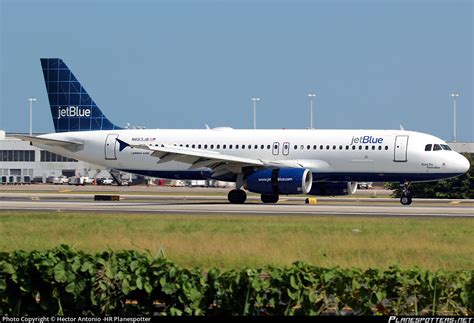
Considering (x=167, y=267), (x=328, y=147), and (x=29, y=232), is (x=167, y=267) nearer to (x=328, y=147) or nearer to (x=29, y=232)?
(x=29, y=232)

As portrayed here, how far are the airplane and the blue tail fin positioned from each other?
0.08m

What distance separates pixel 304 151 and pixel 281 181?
402cm

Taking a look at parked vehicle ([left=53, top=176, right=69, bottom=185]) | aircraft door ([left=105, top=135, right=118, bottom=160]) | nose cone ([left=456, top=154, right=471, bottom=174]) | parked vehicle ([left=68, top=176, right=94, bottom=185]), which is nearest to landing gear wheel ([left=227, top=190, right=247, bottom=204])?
aircraft door ([left=105, top=135, right=118, bottom=160])

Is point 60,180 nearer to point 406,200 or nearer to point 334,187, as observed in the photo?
point 334,187

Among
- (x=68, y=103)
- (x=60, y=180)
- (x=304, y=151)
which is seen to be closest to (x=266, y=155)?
(x=304, y=151)

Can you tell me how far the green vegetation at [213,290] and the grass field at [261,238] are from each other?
4526mm

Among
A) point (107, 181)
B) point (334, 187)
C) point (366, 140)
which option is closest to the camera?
point (366, 140)

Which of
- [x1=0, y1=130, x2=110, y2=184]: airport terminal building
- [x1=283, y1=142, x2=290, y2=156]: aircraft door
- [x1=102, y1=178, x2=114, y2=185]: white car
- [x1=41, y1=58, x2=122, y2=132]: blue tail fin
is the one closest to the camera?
[x1=283, y1=142, x2=290, y2=156]: aircraft door

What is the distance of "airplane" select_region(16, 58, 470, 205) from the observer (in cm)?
5494

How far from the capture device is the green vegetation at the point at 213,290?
16.2 m

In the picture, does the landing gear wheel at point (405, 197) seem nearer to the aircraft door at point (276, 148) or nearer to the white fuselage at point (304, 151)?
the white fuselage at point (304, 151)

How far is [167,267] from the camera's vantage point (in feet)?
54.9

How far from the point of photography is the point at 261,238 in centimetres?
3098

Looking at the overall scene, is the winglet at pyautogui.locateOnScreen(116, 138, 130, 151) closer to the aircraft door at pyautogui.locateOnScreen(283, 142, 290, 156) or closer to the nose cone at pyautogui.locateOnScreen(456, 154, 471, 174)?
the aircraft door at pyautogui.locateOnScreen(283, 142, 290, 156)
